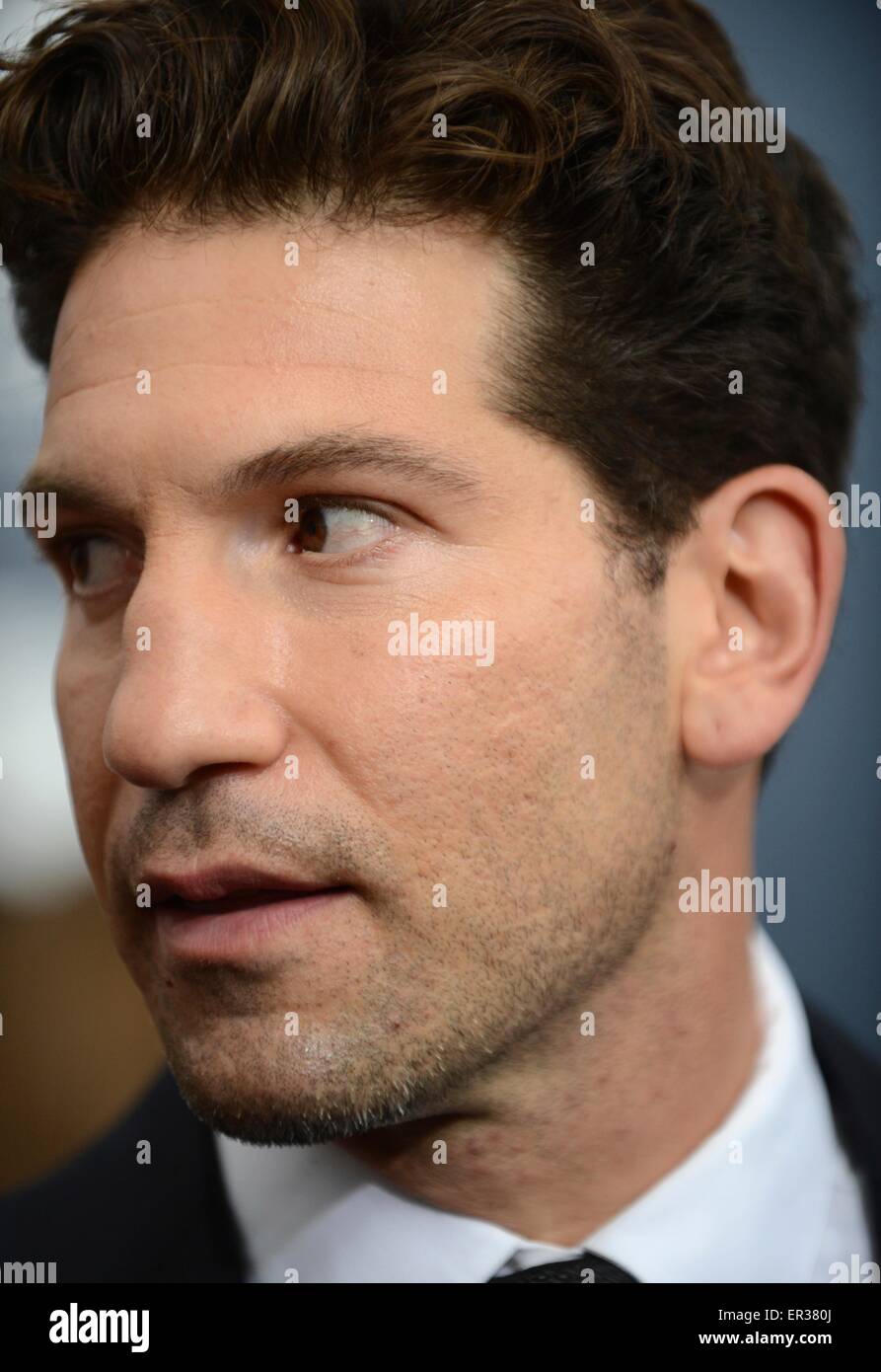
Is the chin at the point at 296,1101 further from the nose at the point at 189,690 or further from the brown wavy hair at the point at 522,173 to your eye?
the brown wavy hair at the point at 522,173

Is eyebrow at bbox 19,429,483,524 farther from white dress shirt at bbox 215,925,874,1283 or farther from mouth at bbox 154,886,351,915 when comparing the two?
white dress shirt at bbox 215,925,874,1283

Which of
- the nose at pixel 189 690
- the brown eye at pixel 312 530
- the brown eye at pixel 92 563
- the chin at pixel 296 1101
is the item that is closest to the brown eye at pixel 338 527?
the brown eye at pixel 312 530

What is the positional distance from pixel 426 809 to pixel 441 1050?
263mm

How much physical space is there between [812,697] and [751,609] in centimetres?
45

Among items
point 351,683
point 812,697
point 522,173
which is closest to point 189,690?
point 351,683

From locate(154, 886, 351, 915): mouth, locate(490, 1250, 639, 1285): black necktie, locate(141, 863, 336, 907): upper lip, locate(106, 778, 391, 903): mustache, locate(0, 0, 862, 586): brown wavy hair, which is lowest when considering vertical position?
locate(490, 1250, 639, 1285): black necktie

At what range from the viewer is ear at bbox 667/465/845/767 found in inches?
63.0

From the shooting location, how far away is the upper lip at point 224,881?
140cm

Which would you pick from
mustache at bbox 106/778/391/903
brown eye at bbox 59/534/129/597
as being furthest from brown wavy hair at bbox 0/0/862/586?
mustache at bbox 106/778/391/903

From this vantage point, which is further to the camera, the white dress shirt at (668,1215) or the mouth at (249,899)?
the white dress shirt at (668,1215)

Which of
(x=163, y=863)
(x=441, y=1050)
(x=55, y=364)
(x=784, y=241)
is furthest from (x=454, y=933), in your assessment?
Answer: (x=784, y=241)

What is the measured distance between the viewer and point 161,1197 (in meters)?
1.87

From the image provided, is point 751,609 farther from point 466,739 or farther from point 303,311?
point 303,311
